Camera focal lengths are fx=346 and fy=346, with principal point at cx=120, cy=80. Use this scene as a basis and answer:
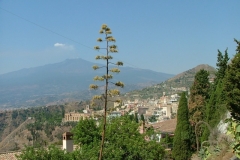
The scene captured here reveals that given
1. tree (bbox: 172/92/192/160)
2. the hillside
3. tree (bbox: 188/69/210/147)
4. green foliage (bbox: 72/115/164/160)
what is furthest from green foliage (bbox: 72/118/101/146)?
the hillside

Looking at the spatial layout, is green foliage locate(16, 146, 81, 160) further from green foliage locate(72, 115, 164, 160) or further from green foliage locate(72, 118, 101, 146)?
green foliage locate(72, 118, 101, 146)

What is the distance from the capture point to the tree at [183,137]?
81.0ft

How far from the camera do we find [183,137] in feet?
81.0

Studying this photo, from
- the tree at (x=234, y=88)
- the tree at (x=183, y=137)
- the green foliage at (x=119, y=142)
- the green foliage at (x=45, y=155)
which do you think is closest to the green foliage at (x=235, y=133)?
the tree at (x=234, y=88)

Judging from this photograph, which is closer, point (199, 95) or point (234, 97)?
point (234, 97)

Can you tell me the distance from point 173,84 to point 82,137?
174 metres

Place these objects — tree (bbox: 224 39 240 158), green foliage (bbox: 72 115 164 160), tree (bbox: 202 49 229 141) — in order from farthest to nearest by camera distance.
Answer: tree (bbox: 202 49 229 141), green foliage (bbox: 72 115 164 160), tree (bbox: 224 39 240 158)

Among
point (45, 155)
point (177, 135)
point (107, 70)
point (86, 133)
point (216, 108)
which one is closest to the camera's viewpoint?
point (107, 70)

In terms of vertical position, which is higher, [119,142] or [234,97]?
[234,97]

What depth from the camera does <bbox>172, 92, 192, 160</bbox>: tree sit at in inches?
972

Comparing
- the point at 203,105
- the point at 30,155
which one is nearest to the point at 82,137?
the point at 30,155

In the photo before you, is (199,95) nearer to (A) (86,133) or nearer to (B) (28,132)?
(A) (86,133)

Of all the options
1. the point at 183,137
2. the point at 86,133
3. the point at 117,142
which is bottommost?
the point at 183,137

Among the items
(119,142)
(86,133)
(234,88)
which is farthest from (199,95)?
(234,88)
